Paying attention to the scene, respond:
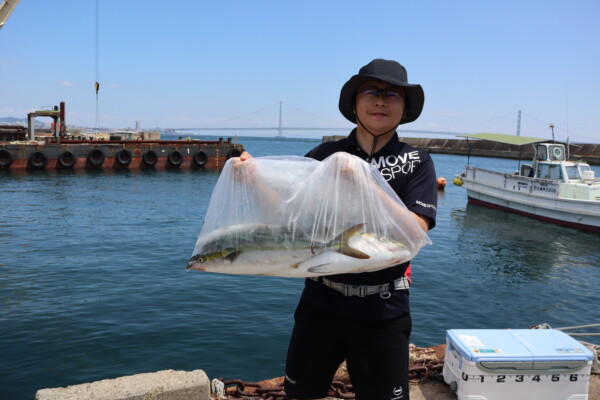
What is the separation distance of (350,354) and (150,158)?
40.5 meters

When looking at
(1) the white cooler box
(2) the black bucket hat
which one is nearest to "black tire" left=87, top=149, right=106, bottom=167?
(1) the white cooler box

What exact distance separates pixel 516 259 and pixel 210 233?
1516cm

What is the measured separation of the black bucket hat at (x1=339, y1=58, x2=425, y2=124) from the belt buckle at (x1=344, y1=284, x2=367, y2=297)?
3.12 ft

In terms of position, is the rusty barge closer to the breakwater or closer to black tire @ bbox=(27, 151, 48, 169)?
black tire @ bbox=(27, 151, 48, 169)

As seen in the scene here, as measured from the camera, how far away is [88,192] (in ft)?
88.4

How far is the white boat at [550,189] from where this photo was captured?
65.5 ft

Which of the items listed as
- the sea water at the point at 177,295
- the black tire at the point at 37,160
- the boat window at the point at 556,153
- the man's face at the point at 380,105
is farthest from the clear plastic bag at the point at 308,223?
the black tire at the point at 37,160

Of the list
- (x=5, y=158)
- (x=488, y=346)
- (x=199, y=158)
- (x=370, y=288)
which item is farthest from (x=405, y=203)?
(x=199, y=158)

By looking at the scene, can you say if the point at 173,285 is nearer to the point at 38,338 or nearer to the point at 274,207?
the point at 38,338

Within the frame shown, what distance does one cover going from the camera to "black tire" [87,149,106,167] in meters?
37.9

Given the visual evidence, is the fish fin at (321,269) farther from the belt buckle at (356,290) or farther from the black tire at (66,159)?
the black tire at (66,159)

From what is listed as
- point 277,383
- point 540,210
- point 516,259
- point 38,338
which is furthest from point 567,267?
point 38,338

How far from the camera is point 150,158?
40.7m

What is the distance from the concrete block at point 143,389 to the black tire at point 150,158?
3867 cm
